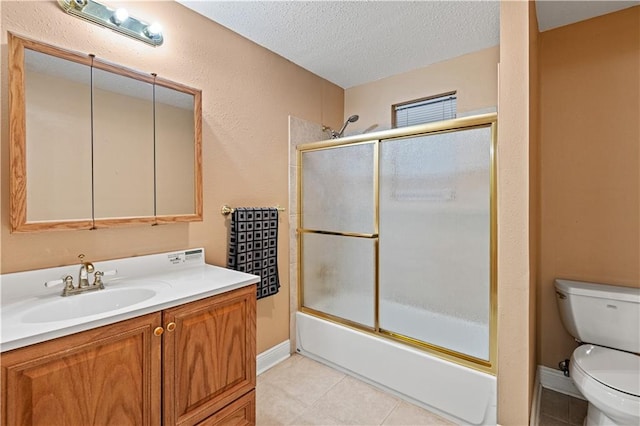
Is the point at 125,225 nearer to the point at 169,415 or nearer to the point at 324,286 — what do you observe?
the point at 169,415

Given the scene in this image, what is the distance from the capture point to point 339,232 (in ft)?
7.64

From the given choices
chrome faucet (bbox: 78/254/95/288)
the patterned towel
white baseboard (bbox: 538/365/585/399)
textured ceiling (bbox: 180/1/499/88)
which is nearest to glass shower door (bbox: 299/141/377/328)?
the patterned towel

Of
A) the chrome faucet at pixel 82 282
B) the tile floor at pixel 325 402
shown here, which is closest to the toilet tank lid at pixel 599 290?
the tile floor at pixel 325 402

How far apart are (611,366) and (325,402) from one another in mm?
1602

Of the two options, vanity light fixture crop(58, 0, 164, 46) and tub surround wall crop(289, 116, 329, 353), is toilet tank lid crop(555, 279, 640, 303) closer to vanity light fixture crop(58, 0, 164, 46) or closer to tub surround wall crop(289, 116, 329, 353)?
tub surround wall crop(289, 116, 329, 353)

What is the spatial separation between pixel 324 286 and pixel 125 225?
4.90ft

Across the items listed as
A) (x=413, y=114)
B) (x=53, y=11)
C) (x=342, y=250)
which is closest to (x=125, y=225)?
(x=53, y=11)

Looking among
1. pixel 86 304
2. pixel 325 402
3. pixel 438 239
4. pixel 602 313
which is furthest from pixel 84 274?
pixel 602 313

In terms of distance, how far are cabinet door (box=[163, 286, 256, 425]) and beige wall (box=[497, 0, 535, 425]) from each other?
132cm

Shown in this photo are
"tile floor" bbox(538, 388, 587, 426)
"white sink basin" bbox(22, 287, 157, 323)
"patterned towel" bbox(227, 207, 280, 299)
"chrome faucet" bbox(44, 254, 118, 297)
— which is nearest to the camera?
"white sink basin" bbox(22, 287, 157, 323)

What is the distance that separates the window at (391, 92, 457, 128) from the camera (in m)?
2.51

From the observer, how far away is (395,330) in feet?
6.64

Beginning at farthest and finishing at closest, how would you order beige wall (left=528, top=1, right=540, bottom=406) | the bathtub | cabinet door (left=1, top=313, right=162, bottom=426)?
the bathtub
beige wall (left=528, top=1, right=540, bottom=406)
cabinet door (left=1, top=313, right=162, bottom=426)

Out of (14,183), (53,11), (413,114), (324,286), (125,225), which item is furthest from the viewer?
(413,114)
